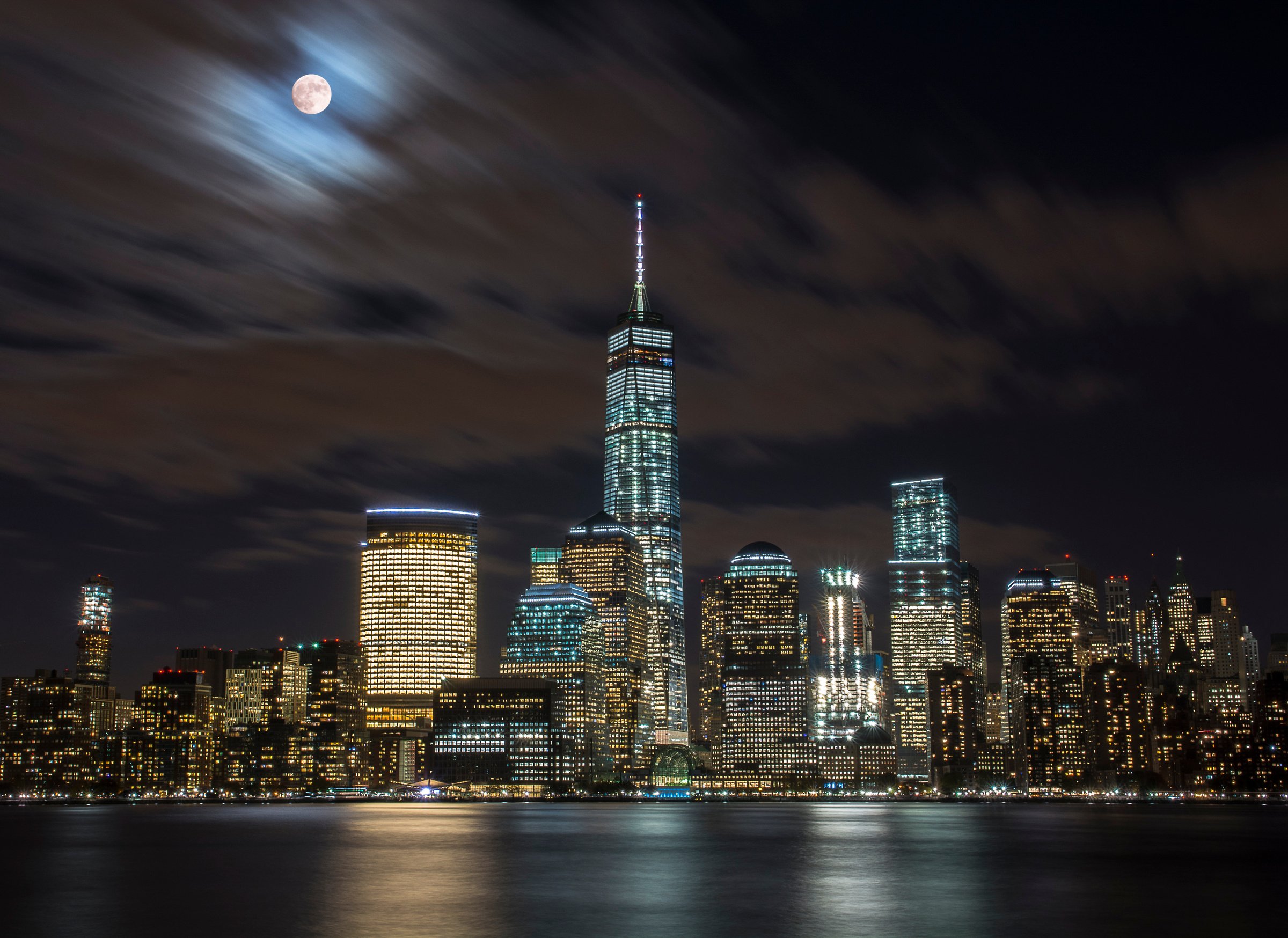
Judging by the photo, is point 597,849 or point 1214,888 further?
point 597,849

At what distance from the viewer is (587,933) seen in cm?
6800

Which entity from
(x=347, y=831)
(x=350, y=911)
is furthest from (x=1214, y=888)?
(x=347, y=831)

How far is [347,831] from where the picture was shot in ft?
563

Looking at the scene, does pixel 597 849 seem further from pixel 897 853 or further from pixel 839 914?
pixel 839 914

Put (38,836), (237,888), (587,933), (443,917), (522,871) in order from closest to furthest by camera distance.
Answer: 1. (587,933)
2. (443,917)
3. (237,888)
4. (522,871)
5. (38,836)

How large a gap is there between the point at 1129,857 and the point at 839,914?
58947 mm

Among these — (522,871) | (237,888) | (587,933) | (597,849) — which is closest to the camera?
(587,933)

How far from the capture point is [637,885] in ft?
307

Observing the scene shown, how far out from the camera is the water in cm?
7131

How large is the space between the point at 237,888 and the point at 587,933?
111 feet

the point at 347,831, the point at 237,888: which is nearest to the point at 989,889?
the point at 237,888

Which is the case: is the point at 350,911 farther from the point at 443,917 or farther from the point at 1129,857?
the point at 1129,857

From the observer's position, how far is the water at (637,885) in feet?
234

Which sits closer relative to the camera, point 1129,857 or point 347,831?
point 1129,857
